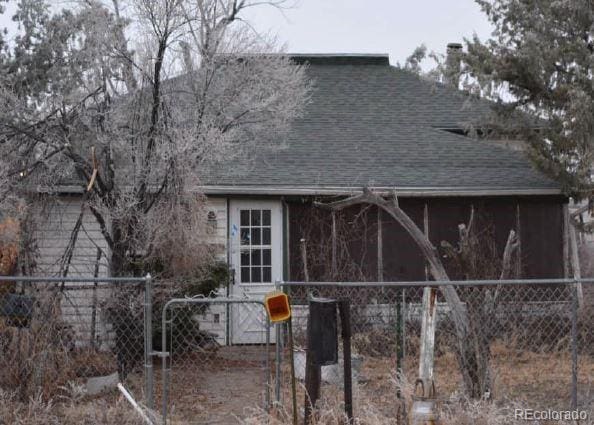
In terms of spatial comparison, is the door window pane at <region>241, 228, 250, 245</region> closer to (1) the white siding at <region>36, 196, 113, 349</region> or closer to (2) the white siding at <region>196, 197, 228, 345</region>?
(2) the white siding at <region>196, 197, 228, 345</region>

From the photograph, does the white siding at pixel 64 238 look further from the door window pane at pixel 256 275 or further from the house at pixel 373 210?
the door window pane at pixel 256 275

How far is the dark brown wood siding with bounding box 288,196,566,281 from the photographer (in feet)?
45.7

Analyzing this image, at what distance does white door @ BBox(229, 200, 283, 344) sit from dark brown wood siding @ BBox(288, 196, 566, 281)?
0.26m

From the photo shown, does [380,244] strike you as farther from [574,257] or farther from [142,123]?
[142,123]

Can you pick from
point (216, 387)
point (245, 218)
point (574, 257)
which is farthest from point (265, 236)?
point (574, 257)

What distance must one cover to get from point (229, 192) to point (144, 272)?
3.09m

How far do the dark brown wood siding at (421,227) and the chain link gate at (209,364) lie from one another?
1.56 meters

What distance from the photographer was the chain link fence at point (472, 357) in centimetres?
738

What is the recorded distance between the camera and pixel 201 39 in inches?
434

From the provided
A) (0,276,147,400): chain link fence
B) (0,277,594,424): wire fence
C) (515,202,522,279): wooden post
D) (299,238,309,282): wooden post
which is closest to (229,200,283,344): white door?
(299,238,309,282): wooden post

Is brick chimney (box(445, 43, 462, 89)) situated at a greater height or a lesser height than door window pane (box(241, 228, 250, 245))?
greater

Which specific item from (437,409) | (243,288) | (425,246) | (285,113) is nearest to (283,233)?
(243,288)

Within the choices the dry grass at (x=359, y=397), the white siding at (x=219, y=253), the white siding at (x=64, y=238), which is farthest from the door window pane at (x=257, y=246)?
the dry grass at (x=359, y=397)

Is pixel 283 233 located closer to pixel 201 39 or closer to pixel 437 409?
pixel 201 39
